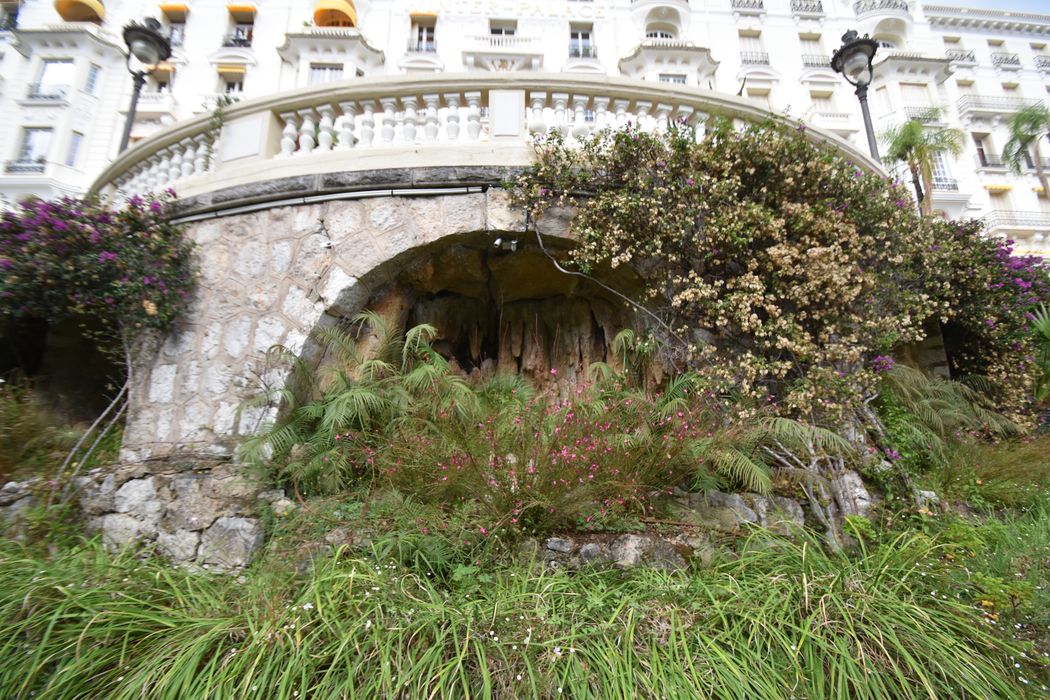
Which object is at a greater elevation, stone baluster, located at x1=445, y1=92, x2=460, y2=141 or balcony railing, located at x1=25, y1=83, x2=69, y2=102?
balcony railing, located at x1=25, y1=83, x2=69, y2=102

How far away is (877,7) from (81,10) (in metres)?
29.4

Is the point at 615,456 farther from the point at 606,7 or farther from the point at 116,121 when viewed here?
the point at 116,121

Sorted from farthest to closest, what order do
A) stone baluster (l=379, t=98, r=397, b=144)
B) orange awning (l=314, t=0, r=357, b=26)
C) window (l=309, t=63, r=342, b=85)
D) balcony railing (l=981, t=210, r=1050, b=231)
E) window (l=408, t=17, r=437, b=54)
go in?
balcony railing (l=981, t=210, r=1050, b=231)
window (l=408, t=17, r=437, b=54)
window (l=309, t=63, r=342, b=85)
orange awning (l=314, t=0, r=357, b=26)
stone baluster (l=379, t=98, r=397, b=144)

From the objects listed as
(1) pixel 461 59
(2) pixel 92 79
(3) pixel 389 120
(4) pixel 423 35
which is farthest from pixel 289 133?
(2) pixel 92 79

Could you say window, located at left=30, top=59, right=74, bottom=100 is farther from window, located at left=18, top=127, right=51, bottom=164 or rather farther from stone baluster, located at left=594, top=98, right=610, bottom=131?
stone baluster, located at left=594, top=98, right=610, bottom=131

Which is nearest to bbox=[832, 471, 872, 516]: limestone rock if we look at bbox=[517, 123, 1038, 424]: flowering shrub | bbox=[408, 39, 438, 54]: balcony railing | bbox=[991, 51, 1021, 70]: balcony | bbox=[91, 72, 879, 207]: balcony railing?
bbox=[517, 123, 1038, 424]: flowering shrub

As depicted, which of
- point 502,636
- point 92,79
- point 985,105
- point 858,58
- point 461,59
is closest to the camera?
point 502,636

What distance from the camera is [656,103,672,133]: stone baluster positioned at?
432 cm

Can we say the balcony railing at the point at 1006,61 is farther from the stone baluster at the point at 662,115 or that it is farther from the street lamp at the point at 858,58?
the stone baluster at the point at 662,115

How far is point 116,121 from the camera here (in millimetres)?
17266

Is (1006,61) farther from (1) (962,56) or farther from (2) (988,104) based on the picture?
(2) (988,104)

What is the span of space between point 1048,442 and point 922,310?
4.56 ft

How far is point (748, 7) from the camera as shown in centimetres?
1852

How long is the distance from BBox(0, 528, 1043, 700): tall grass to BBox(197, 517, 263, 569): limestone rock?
502 mm
